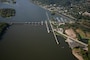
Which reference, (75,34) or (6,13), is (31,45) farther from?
(6,13)

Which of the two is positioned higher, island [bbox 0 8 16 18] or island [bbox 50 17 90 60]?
island [bbox 0 8 16 18]

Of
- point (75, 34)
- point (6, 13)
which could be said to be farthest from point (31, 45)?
point (6, 13)

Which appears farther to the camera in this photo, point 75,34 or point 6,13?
point 6,13

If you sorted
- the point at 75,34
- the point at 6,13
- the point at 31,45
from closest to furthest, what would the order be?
the point at 31,45 < the point at 75,34 < the point at 6,13

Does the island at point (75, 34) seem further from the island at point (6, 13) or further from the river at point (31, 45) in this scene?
the island at point (6, 13)

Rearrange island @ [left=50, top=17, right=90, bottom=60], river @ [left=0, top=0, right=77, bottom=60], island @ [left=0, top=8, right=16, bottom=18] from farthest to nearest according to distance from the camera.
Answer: island @ [left=0, top=8, right=16, bottom=18]
island @ [left=50, top=17, right=90, bottom=60]
river @ [left=0, top=0, right=77, bottom=60]

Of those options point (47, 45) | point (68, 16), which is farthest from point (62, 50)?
point (68, 16)

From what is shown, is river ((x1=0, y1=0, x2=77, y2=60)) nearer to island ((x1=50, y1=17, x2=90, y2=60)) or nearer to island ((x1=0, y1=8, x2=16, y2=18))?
island ((x1=50, y1=17, x2=90, y2=60))

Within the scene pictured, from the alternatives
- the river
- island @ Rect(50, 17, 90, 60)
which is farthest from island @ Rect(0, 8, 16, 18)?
island @ Rect(50, 17, 90, 60)

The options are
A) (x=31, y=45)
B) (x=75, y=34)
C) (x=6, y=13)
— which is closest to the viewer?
(x=31, y=45)

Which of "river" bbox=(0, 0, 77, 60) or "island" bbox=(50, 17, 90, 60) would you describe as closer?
"river" bbox=(0, 0, 77, 60)

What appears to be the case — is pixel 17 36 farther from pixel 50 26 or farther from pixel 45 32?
pixel 50 26
